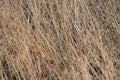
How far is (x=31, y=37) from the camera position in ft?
7.59

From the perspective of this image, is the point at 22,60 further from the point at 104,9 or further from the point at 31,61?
the point at 104,9

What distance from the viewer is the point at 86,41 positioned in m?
2.35

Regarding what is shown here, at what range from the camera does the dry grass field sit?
2.13 metres

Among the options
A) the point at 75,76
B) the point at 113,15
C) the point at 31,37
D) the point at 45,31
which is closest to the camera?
the point at 75,76

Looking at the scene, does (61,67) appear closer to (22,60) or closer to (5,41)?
(22,60)

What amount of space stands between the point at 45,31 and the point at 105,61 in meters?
0.61

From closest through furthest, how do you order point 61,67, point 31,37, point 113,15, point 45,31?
1. point 61,67
2. point 31,37
3. point 45,31
4. point 113,15

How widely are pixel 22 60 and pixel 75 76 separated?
1.37 ft

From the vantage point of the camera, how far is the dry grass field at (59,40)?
2.13 metres

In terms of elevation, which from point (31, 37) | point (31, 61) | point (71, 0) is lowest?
point (31, 61)

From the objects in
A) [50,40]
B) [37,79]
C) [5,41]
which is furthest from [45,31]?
[37,79]

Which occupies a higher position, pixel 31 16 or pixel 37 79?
pixel 31 16

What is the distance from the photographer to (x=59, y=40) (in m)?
2.40

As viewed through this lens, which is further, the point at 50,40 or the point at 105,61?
the point at 50,40
